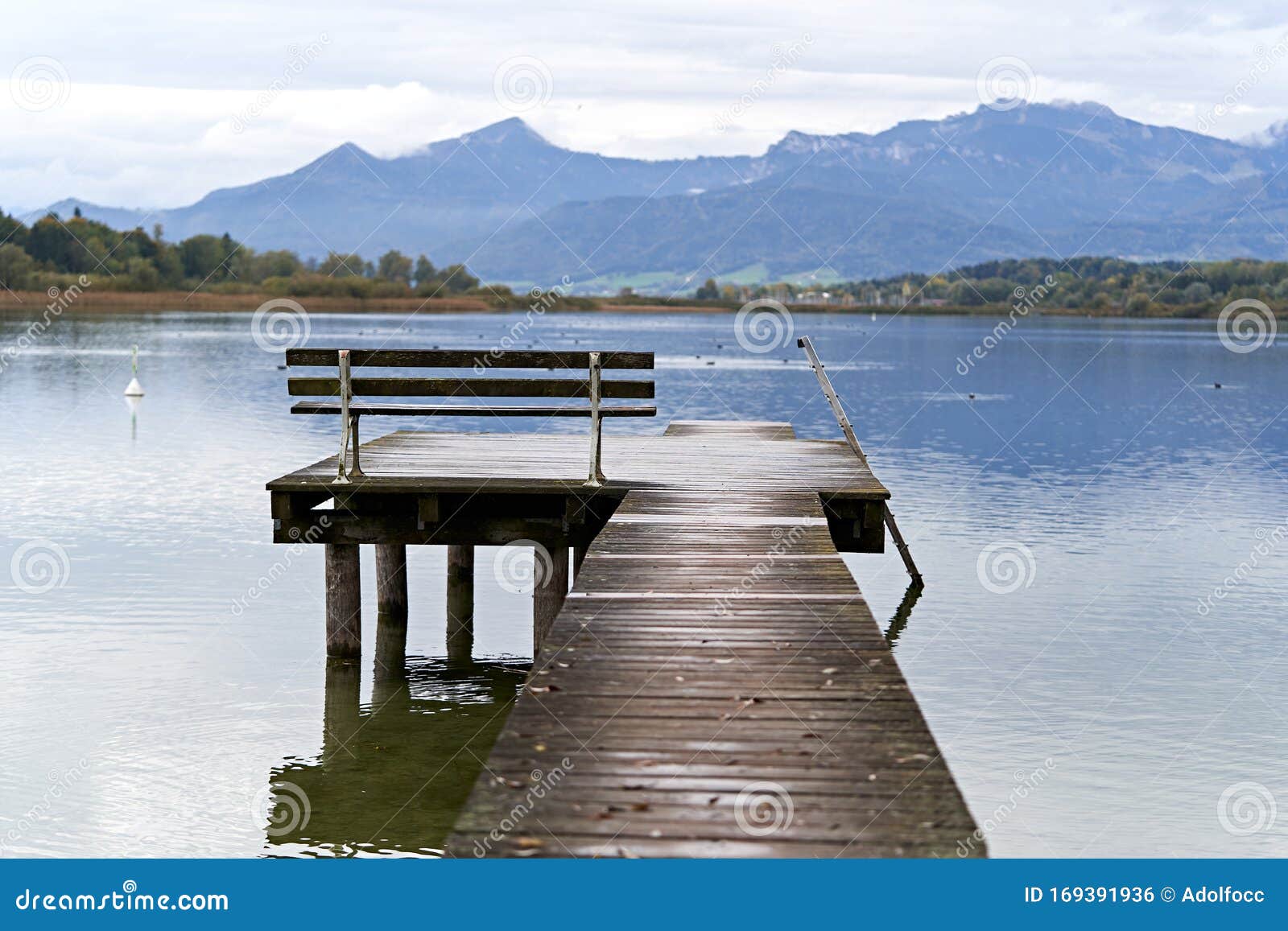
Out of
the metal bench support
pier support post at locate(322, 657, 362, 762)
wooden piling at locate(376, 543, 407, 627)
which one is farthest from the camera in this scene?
wooden piling at locate(376, 543, 407, 627)

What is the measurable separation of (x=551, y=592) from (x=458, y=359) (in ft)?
8.59

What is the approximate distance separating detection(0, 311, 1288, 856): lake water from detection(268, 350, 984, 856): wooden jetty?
1.83 m

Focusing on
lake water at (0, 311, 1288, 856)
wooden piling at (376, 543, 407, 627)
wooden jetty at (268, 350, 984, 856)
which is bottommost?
lake water at (0, 311, 1288, 856)

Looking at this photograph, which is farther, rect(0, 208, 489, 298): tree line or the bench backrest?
rect(0, 208, 489, 298): tree line

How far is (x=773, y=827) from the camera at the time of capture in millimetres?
6621

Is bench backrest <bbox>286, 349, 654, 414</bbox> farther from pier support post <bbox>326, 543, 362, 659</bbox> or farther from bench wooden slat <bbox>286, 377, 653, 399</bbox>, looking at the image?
pier support post <bbox>326, 543, 362, 659</bbox>

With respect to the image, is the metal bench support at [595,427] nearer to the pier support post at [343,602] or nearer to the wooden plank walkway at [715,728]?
the wooden plank walkway at [715,728]

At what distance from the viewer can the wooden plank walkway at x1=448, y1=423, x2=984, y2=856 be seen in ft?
21.5

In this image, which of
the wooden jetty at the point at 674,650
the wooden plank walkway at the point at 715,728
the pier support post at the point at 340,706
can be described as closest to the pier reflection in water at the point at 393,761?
the pier support post at the point at 340,706

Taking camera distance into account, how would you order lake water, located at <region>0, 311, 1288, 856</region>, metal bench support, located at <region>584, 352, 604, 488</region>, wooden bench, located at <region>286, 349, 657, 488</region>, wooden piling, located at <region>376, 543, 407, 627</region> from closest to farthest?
1. lake water, located at <region>0, 311, 1288, 856</region>
2. metal bench support, located at <region>584, 352, 604, 488</region>
3. wooden bench, located at <region>286, 349, 657, 488</region>
4. wooden piling, located at <region>376, 543, 407, 627</region>

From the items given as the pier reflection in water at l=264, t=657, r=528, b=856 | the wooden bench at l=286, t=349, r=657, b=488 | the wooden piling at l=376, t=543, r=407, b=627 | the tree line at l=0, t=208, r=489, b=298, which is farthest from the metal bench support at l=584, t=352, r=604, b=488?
the tree line at l=0, t=208, r=489, b=298

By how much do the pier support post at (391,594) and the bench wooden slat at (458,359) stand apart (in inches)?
129

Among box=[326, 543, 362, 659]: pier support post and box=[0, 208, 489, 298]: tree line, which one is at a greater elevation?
box=[0, 208, 489, 298]: tree line
